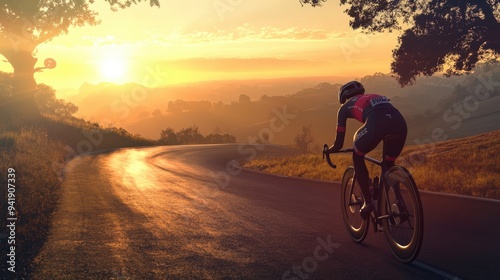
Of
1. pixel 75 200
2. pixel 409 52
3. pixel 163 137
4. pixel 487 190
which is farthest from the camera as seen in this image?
pixel 163 137

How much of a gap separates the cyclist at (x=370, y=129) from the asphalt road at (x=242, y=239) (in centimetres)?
95

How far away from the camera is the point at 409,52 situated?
1981 centimetres

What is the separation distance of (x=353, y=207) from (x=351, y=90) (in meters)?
1.65

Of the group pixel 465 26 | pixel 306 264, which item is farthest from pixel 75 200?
pixel 465 26

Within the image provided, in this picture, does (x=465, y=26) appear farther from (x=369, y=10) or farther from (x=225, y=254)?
(x=225, y=254)

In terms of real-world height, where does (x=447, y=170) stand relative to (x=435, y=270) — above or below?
above

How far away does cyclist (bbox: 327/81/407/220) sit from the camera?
600cm

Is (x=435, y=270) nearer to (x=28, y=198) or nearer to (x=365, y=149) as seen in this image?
(x=365, y=149)

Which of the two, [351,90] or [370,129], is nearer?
[370,129]

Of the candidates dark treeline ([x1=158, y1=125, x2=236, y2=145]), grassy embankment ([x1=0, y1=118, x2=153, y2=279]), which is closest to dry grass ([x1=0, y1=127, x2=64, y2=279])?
grassy embankment ([x1=0, y1=118, x2=153, y2=279])

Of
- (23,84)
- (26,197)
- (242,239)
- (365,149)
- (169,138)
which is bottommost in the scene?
(242,239)

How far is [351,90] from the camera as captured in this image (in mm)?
6625

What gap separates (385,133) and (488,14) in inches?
589

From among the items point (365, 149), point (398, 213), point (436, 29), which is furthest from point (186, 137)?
point (398, 213)
